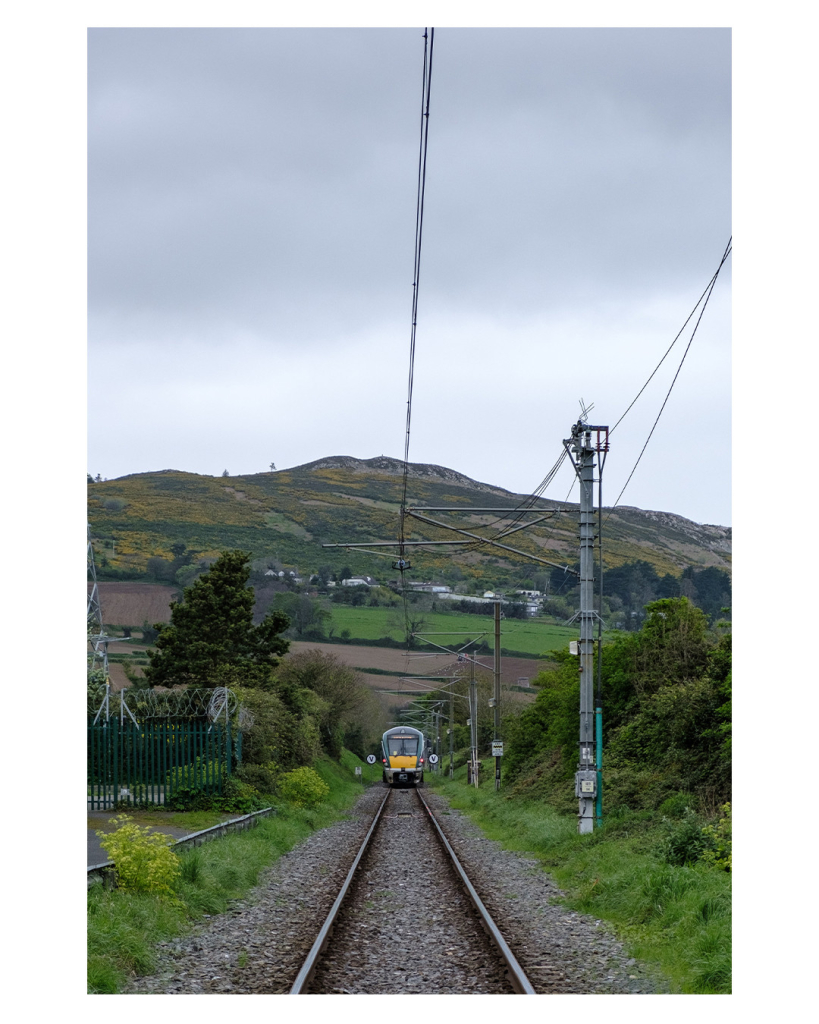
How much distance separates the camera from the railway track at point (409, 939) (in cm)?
851

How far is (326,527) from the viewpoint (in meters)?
139

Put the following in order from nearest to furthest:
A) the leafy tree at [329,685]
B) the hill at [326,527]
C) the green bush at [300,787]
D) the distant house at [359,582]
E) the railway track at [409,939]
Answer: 1. the railway track at [409,939]
2. the green bush at [300,787]
3. the leafy tree at [329,685]
4. the hill at [326,527]
5. the distant house at [359,582]

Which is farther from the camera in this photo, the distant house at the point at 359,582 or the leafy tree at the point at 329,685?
the distant house at the point at 359,582

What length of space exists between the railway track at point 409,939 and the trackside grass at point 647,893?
143 centimetres

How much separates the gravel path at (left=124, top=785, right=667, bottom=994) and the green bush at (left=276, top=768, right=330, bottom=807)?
11872mm

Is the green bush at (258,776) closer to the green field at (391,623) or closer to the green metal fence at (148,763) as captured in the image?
the green metal fence at (148,763)

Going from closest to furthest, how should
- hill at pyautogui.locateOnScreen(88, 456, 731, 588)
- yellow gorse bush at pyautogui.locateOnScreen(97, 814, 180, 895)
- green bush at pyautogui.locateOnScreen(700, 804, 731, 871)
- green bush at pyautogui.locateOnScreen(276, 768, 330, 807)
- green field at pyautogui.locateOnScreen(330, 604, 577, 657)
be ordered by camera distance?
yellow gorse bush at pyautogui.locateOnScreen(97, 814, 180, 895) < green bush at pyautogui.locateOnScreen(700, 804, 731, 871) < green bush at pyautogui.locateOnScreen(276, 768, 330, 807) < green field at pyautogui.locateOnScreen(330, 604, 577, 657) < hill at pyautogui.locateOnScreen(88, 456, 731, 588)

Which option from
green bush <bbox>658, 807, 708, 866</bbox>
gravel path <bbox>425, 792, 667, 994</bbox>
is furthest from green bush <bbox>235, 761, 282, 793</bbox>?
green bush <bbox>658, 807, 708, 866</bbox>

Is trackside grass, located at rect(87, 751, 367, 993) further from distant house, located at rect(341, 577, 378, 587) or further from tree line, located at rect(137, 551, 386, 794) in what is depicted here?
distant house, located at rect(341, 577, 378, 587)

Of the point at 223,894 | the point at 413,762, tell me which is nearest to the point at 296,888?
the point at 223,894

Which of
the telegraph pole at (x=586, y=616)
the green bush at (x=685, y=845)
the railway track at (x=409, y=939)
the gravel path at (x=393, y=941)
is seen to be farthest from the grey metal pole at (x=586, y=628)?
the green bush at (x=685, y=845)

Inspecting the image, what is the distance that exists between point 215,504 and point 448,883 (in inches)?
5280

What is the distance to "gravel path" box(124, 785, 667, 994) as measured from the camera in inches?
337

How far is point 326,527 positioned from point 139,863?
128 meters
